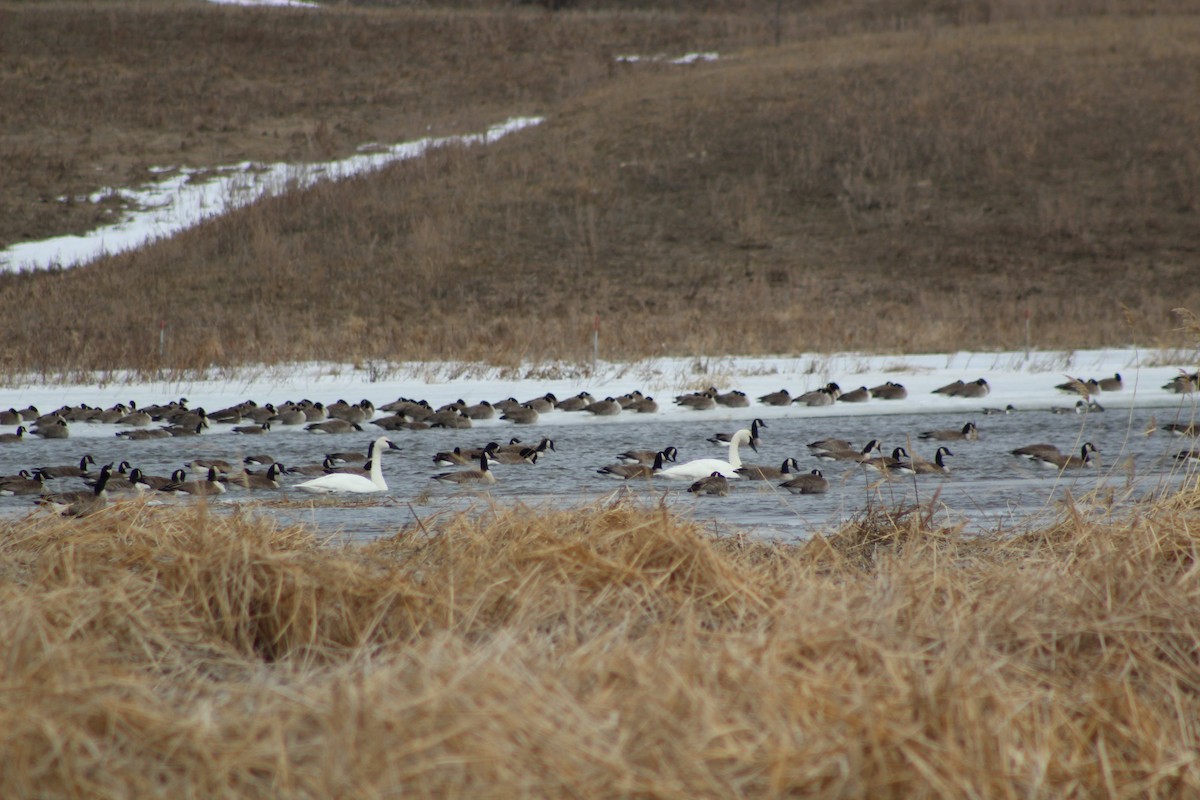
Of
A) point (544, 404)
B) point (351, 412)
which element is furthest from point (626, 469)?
point (351, 412)

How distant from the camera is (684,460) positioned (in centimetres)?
1466

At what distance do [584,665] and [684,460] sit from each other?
10418 mm

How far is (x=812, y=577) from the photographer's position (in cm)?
544

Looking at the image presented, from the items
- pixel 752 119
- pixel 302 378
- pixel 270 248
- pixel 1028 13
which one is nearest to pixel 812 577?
pixel 302 378

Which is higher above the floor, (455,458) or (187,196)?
(187,196)

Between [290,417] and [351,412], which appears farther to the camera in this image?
[351,412]

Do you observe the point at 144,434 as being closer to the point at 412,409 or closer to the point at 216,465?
the point at 216,465

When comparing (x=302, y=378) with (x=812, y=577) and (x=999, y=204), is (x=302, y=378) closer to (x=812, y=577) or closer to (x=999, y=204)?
(x=812, y=577)

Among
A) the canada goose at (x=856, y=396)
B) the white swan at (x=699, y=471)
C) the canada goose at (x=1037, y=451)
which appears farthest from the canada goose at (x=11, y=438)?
the canada goose at (x=1037, y=451)

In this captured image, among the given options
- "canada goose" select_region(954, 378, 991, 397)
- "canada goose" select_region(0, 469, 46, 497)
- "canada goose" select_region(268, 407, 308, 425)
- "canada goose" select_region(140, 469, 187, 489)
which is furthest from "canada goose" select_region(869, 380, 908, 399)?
"canada goose" select_region(0, 469, 46, 497)

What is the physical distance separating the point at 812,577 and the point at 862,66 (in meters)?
46.8

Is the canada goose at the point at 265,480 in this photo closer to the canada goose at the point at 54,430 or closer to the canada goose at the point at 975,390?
the canada goose at the point at 54,430

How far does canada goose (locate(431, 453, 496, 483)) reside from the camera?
12.0m

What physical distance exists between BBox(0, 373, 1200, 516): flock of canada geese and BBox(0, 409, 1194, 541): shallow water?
15 centimetres
